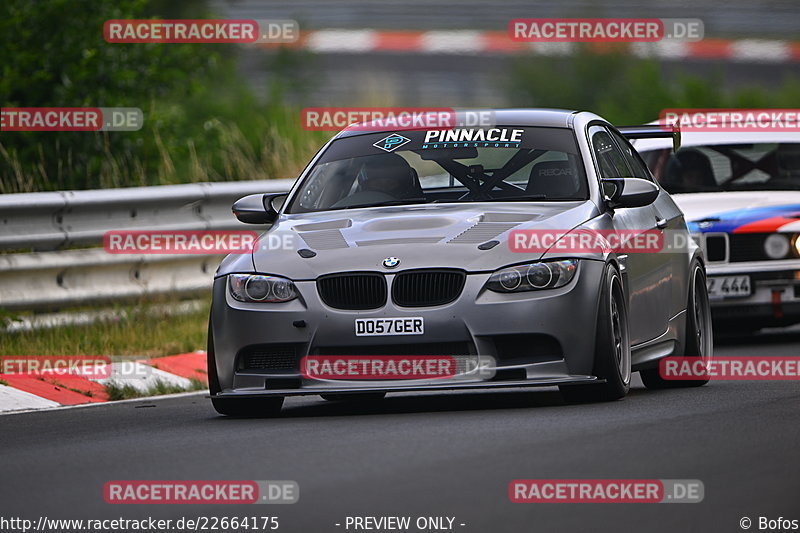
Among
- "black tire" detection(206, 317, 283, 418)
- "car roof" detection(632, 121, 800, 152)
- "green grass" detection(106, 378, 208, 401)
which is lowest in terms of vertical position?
"green grass" detection(106, 378, 208, 401)

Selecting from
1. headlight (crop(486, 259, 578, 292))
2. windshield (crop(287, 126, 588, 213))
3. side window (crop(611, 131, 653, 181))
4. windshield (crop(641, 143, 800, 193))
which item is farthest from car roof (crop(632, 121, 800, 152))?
headlight (crop(486, 259, 578, 292))

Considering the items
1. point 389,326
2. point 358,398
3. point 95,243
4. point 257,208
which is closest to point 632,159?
point 358,398

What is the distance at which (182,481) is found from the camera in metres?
6.57

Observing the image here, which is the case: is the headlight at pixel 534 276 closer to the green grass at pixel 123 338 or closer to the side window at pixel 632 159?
the side window at pixel 632 159

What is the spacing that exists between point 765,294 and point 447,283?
571 cm

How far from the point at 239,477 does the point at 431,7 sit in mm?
40027

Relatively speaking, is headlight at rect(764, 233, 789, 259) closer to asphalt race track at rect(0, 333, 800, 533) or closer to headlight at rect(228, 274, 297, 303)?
asphalt race track at rect(0, 333, 800, 533)

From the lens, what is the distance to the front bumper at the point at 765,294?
536 inches

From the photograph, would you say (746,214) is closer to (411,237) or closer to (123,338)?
(123,338)

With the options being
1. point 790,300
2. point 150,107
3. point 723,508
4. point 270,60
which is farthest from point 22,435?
point 270,60

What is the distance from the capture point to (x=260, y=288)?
883 cm

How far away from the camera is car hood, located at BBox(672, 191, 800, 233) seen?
13.6 m

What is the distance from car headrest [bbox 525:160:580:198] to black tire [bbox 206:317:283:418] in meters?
1.77

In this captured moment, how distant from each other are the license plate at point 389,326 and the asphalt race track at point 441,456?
1.33ft
